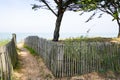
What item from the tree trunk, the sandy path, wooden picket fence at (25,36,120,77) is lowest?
the sandy path

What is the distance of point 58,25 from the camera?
96.1 ft

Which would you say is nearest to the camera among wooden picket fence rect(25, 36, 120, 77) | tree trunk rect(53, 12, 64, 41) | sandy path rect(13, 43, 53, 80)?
sandy path rect(13, 43, 53, 80)

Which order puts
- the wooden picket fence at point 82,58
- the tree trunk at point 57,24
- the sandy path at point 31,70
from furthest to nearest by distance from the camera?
1. the tree trunk at point 57,24
2. the wooden picket fence at point 82,58
3. the sandy path at point 31,70

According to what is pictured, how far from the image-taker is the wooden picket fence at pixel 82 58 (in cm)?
1462

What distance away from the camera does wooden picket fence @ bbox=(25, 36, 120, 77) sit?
14.6m

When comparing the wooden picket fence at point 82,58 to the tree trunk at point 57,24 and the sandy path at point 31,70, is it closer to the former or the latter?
the sandy path at point 31,70

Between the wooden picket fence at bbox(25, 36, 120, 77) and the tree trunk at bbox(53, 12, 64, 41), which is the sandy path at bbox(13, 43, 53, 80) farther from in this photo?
the tree trunk at bbox(53, 12, 64, 41)

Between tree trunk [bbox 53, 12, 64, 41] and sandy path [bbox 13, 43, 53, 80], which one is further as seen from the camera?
tree trunk [bbox 53, 12, 64, 41]

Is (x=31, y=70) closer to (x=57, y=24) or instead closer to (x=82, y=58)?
(x=82, y=58)

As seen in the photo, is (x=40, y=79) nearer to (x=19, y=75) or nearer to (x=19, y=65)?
(x=19, y=75)

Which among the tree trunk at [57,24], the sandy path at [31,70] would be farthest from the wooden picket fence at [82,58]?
the tree trunk at [57,24]

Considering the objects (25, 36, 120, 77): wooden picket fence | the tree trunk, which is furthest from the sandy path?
the tree trunk

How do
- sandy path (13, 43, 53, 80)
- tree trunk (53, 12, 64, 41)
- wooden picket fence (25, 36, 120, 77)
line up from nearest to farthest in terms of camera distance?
1. sandy path (13, 43, 53, 80)
2. wooden picket fence (25, 36, 120, 77)
3. tree trunk (53, 12, 64, 41)

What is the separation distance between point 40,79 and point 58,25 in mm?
15896
